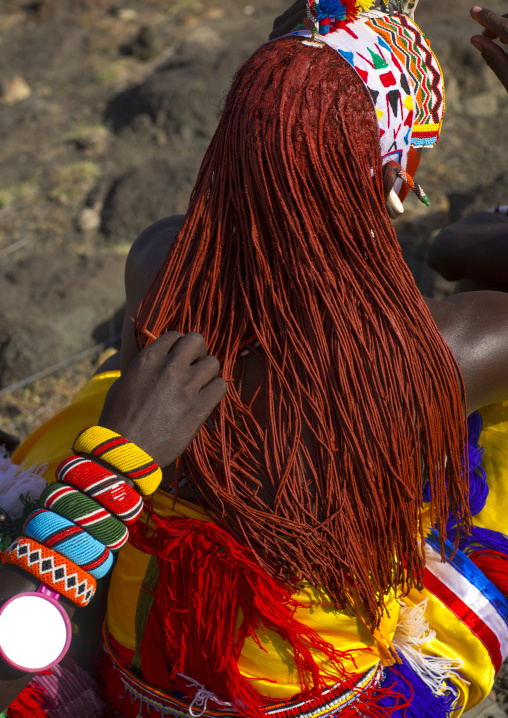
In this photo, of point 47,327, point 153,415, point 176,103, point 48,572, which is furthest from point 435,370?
point 176,103

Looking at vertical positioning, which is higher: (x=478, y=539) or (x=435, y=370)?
(x=435, y=370)

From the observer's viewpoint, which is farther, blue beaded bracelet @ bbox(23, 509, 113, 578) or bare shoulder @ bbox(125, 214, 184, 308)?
bare shoulder @ bbox(125, 214, 184, 308)

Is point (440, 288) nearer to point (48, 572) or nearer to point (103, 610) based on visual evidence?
point (103, 610)

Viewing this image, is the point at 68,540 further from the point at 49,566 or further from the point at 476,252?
the point at 476,252

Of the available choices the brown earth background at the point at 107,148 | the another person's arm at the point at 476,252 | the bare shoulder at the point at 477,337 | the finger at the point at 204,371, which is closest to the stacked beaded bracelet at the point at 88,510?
the finger at the point at 204,371

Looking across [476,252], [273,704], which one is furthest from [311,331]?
[476,252]

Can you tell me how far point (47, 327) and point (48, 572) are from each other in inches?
109

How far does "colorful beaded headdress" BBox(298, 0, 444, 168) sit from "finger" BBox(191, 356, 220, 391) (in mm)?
549

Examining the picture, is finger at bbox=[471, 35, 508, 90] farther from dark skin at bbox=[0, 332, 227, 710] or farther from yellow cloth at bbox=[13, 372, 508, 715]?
dark skin at bbox=[0, 332, 227, 710]

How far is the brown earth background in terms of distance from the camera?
3.70 metres

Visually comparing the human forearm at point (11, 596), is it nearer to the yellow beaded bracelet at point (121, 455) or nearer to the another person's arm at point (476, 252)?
the yellow beaded bracelet at point (121, 455)

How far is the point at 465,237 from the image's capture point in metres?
2.16

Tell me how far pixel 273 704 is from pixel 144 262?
1.06 m

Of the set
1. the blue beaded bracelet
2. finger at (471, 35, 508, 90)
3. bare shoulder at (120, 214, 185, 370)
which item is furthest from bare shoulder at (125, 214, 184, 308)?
finger at (471, 35, 508, 90)
